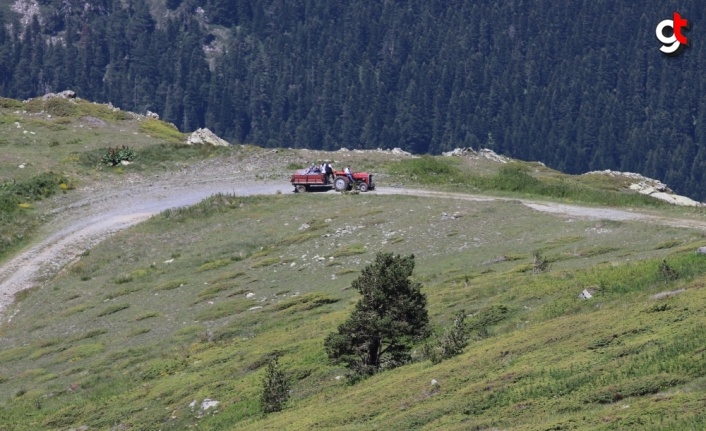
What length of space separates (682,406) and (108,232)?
185ft

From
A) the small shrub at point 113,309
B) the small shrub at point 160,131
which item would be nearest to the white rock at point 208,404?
the small shrub at point 113,309

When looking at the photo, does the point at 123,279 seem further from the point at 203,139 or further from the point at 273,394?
the point at 203,139

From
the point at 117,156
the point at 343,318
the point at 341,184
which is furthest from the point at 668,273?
the point at 117,156

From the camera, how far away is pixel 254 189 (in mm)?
81688

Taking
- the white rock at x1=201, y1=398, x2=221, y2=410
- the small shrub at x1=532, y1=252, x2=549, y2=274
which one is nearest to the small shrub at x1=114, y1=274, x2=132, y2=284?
the small shrub at x1=532, y1=252, x2=549, y2=274

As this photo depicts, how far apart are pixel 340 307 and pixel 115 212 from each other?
34.4 m

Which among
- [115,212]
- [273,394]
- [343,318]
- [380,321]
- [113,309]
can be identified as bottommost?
[113,309]

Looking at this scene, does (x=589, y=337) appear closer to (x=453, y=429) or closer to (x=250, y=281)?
(x=453, y=429)

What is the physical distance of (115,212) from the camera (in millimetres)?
78812

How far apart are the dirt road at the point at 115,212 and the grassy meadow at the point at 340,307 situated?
125 centimetres

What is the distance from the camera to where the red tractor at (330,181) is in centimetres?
7769

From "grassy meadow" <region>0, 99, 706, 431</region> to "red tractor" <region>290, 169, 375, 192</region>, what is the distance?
1.24 metres

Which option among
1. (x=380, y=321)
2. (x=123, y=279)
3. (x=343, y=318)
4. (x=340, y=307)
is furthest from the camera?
(x=123, y=279)

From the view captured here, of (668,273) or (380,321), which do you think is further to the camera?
(668,273)
